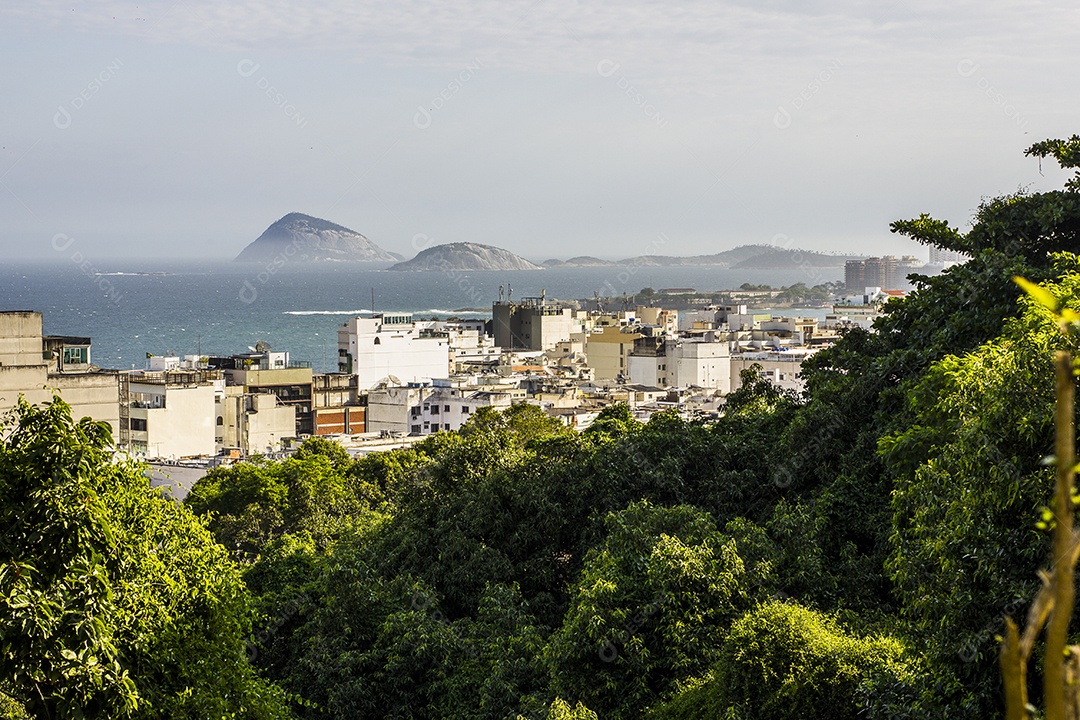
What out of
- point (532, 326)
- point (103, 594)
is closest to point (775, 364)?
point (532, 326)

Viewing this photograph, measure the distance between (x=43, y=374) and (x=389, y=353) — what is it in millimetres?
34086

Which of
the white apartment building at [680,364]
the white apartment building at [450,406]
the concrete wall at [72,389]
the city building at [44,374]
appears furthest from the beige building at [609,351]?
the concrete wall at [72,389]

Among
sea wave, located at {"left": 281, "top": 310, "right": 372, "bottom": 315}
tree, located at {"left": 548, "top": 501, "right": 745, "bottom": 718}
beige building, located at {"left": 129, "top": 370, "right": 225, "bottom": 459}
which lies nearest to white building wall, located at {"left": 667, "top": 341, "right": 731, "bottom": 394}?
beige building, located at {"left": 129, "top": 370, "right": 225, "bottom": 459}

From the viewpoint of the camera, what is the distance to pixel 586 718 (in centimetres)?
1260

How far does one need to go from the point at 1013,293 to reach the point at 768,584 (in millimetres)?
5705

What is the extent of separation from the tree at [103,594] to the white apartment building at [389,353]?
5941cm

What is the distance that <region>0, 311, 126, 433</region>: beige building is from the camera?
38125mm

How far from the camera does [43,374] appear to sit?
1532 inches

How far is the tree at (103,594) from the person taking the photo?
29.1 ft

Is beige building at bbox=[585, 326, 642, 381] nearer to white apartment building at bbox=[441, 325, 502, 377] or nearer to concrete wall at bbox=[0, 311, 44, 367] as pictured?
white apartment building at bbox=[441, 325, 502, 377]

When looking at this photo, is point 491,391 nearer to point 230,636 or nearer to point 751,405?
point 751,405

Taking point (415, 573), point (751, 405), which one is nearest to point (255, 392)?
point (751, 405)

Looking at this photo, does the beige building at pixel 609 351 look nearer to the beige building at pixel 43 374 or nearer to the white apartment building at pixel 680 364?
the white apartment building at pixel 680 364

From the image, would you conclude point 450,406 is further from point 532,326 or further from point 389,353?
point 532,326
